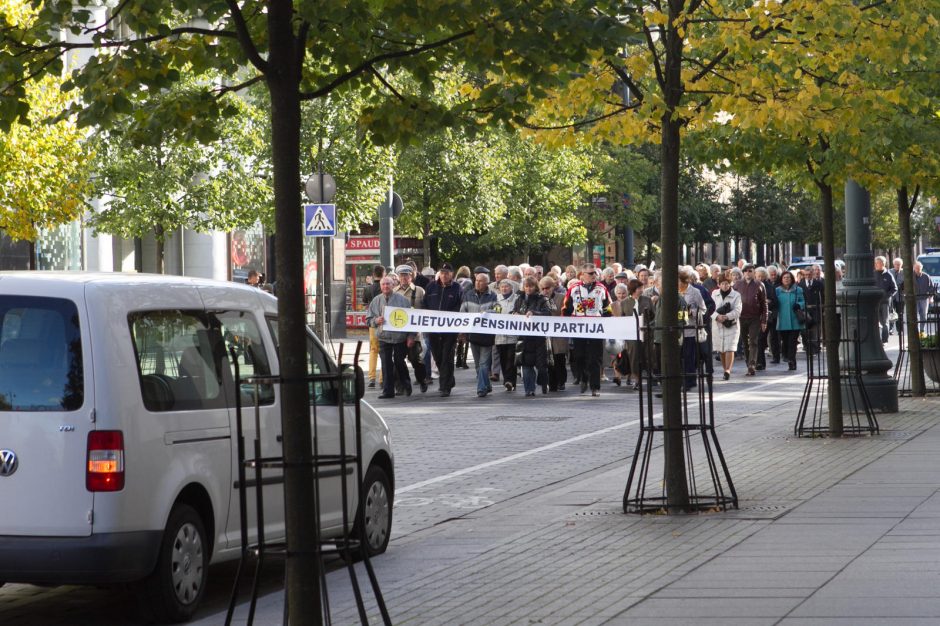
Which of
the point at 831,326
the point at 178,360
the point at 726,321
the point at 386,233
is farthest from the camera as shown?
the point at 386,233

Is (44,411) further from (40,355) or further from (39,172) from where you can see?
(39,172)

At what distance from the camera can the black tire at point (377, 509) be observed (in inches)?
378

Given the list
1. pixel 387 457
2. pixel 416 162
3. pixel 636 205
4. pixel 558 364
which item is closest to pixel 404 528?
pixel 387 457

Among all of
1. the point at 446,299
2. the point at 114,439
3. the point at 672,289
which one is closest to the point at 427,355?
the point at 446,299

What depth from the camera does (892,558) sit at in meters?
8.44

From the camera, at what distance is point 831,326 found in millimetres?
14711

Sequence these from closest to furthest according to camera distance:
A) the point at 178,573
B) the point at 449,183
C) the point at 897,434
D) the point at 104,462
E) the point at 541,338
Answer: the point at 104,462
the point at 178,573
the point at 897,434
the point at 541,338
the point at 449,183

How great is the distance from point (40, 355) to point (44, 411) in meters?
0.28

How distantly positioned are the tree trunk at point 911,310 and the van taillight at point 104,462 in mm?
13626

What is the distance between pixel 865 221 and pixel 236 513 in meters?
11.0

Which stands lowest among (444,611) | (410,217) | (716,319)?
(444,611)

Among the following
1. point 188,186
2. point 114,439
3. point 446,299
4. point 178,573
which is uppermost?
point 188,186

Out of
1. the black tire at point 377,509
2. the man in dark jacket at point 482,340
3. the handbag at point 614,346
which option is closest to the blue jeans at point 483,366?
the man in dark jacket at point 482,340

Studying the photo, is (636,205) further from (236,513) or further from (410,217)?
(236,513)
